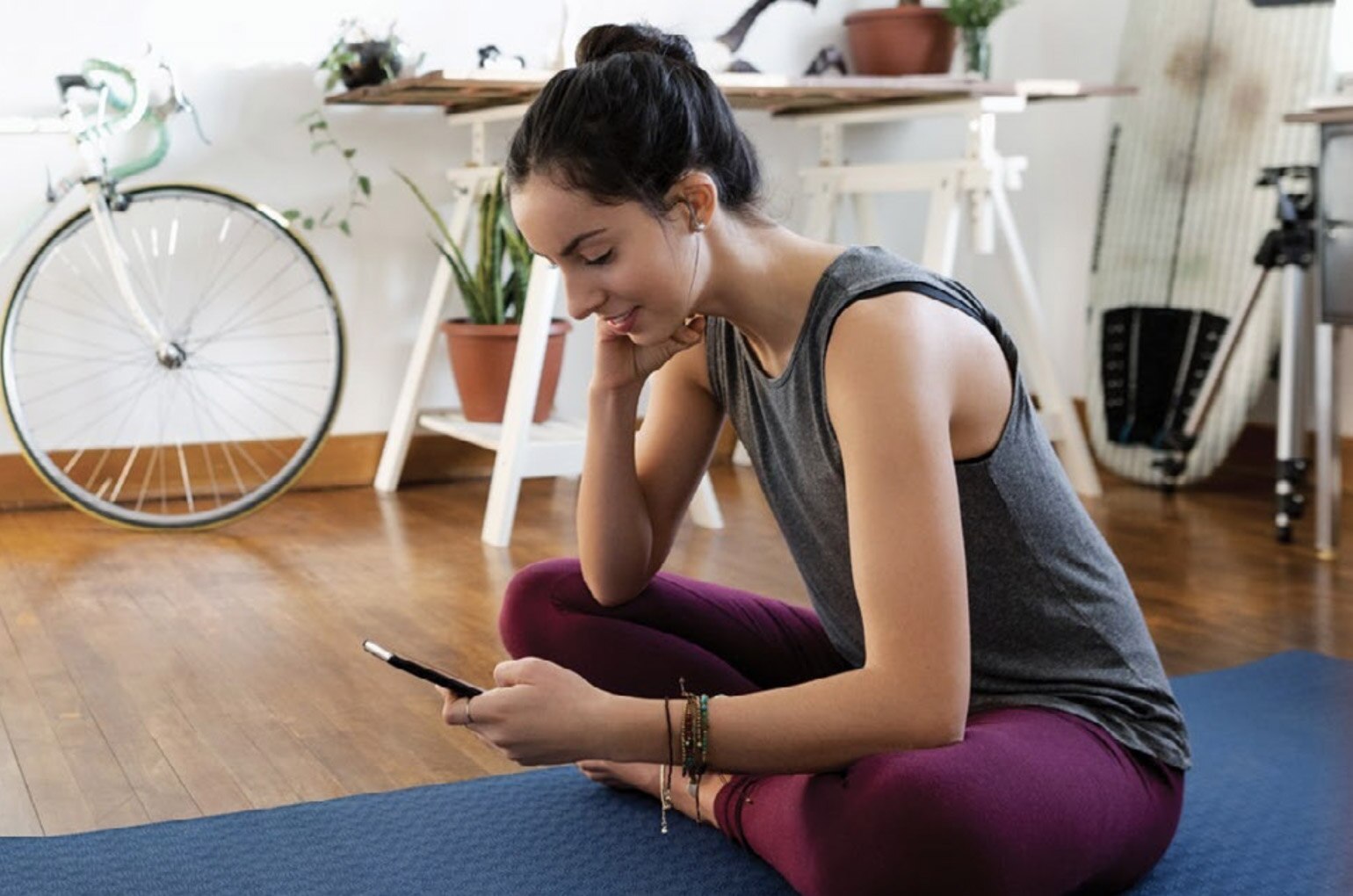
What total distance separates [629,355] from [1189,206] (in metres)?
2.40

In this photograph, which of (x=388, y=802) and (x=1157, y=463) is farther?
(x=1157, y=463)

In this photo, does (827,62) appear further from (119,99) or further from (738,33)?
(119,99)

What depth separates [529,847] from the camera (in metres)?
1.52

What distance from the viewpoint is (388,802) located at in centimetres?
164

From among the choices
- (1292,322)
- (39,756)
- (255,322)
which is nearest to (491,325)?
(255,322)

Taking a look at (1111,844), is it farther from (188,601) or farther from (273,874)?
(188,601)

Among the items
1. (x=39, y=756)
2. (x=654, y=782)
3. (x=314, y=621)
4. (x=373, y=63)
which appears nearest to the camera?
(x=654, y=782)

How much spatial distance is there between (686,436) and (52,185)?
196 cm

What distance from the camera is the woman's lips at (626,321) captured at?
50.5 inches

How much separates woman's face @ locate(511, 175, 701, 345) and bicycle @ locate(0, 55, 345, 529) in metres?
1.84

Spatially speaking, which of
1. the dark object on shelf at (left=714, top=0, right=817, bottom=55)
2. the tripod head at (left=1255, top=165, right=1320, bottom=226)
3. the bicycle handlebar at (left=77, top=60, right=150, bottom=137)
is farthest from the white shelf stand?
the tripod head at (left=1255, top=165, right=1320, bottom=226)

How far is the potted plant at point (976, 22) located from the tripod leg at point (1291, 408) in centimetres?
82

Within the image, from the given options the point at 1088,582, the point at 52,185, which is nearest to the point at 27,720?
the point at 1088,582

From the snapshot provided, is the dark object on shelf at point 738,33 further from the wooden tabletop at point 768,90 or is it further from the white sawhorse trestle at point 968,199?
the white sawhorse trestle at point 968,199
